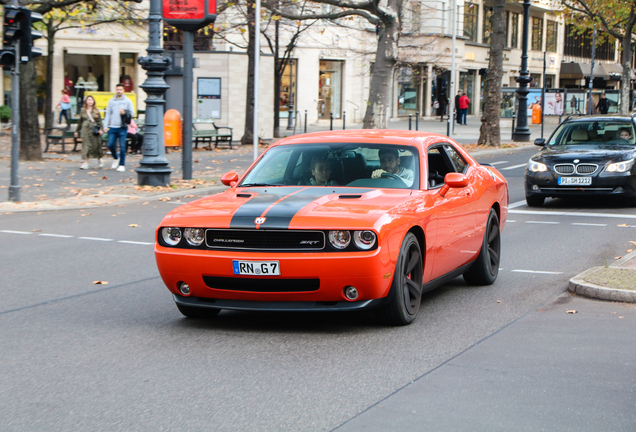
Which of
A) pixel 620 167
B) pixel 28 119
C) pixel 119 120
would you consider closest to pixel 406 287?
pixel 620 167

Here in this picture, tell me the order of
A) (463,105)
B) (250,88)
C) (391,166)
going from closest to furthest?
(391,166), (250,88), (463,105)

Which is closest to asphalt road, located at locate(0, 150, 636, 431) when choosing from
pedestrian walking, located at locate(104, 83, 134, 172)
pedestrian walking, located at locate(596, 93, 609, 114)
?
pedestrian walking, located at locate(104, 83, 134, 172)

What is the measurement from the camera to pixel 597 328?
21.1ft

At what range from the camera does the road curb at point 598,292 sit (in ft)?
24.0

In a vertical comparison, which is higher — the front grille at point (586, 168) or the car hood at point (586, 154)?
the car hood at point (586, 154)

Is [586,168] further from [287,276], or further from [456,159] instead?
[287,276]

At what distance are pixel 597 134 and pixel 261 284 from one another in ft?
36.1

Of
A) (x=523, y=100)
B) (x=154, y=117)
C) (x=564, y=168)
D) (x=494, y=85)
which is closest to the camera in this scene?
(x=564, y=168)

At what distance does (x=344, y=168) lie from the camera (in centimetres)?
708

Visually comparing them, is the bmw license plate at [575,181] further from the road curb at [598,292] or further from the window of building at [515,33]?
the window of building at [515,33]

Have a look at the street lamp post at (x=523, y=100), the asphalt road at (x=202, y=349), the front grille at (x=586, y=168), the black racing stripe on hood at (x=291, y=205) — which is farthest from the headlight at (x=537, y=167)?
Answer: the street lamp post at (x=523, y=100)

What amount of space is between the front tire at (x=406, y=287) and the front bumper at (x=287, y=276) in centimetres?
12

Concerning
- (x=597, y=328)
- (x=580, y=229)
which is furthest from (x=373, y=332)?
(x=580, y=229)

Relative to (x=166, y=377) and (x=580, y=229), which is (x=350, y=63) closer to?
(x=580, y=229)
